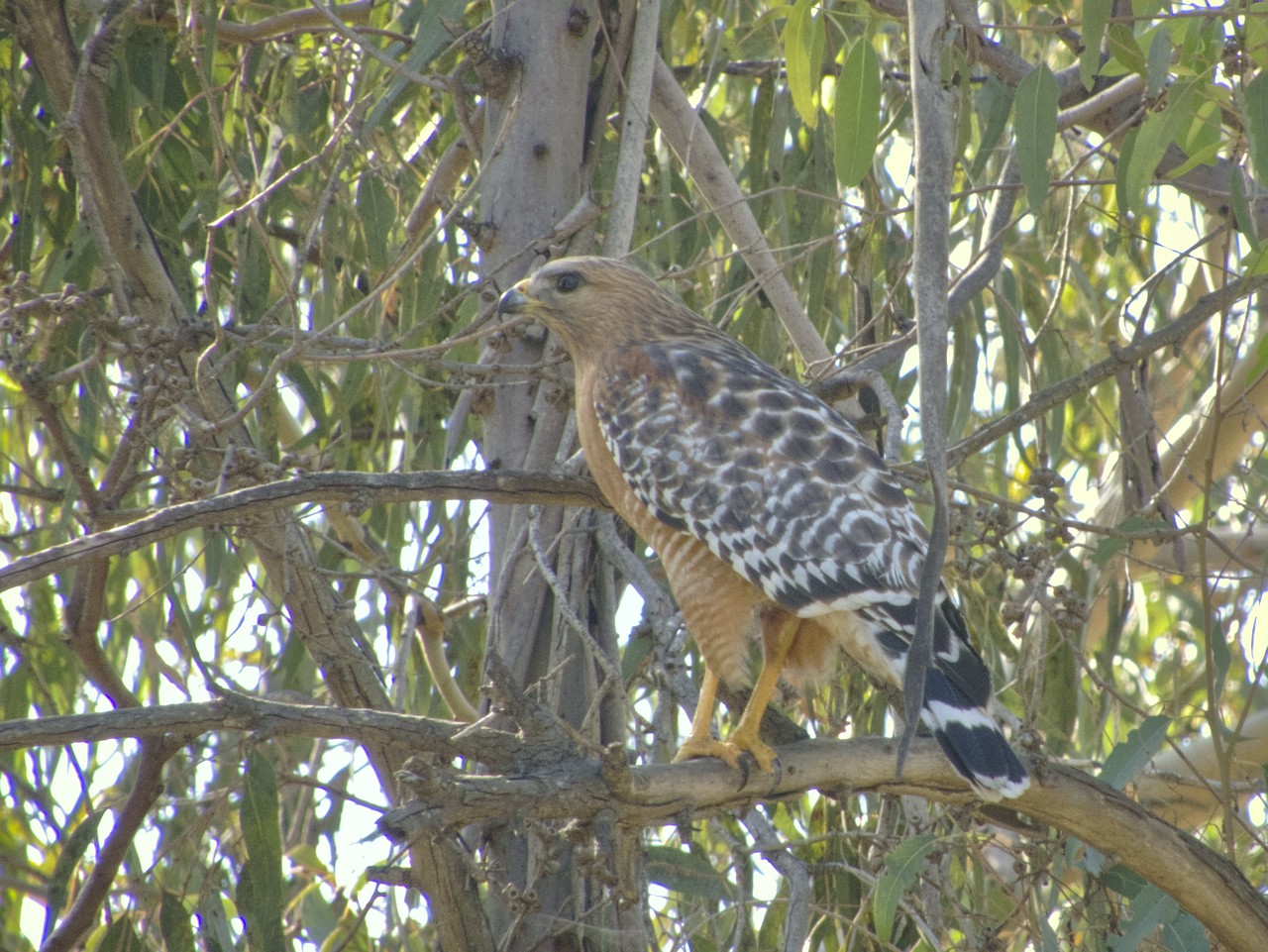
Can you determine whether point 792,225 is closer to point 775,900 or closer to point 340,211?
point 340,211

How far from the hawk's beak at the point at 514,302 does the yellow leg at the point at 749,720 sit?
1022 mm

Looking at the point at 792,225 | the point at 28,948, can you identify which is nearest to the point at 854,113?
the point at 792,225

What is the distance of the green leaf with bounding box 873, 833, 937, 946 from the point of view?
2.62 m

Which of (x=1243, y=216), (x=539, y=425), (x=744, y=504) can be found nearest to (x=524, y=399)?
(x=539, y=425)

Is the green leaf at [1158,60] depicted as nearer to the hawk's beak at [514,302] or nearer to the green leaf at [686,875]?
the hawk's beak at [514,302]

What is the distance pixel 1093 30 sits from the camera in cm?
249

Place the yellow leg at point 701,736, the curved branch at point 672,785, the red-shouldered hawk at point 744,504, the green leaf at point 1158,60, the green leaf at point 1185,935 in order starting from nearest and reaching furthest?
the curved branch at point 672,785 → the green leaf at point 1158,60 → the green leaf at point 1185,935 → the red-shouldered hawk at point 744,504 → the yellow leg at point 701,736

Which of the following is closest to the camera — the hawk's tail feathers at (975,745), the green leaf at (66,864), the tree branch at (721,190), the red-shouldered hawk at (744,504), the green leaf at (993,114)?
the hawk's tail feathers at (975,745)

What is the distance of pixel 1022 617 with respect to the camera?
267 cm

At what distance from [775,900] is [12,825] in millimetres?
2989

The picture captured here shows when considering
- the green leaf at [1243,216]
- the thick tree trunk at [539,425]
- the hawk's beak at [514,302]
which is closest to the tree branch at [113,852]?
the thick tree trunk at [539,425]

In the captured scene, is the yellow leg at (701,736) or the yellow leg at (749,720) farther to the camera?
the yellow leg at (701,736)

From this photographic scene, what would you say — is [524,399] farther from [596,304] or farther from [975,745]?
[975,745]

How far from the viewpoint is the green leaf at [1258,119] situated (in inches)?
99.5
